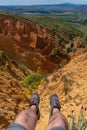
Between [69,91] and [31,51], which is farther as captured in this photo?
[31,51]

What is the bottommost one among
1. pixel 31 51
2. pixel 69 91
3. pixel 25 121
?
pixel 31 51

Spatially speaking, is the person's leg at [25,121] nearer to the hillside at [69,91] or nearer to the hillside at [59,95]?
the hillside at [59,95]

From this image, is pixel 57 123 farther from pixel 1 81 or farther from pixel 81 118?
pixel 1 81

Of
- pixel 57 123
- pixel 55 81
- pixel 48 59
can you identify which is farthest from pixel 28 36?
pixel 57 123

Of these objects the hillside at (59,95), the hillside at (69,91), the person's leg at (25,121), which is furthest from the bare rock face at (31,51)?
the person's leg at (25,121)

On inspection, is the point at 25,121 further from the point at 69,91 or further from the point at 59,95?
the point at 59,95

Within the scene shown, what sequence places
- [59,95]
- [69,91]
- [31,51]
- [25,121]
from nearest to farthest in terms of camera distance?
[25,121]
[69,91]
[59,95]
[31,51]

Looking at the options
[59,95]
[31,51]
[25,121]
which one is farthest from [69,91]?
[31,51]

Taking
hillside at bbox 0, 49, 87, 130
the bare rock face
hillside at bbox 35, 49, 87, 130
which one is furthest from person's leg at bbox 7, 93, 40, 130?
the bare rock face

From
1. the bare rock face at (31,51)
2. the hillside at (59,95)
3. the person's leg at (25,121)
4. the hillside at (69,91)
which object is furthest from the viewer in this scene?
the bare rock face at (31,51)

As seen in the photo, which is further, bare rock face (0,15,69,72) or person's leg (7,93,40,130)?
bare rock face (0,15,69,72)

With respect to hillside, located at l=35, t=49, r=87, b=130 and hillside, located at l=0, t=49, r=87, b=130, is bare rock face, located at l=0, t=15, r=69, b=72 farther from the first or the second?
hillside, located at l=0, t=49, r=87, b=130
